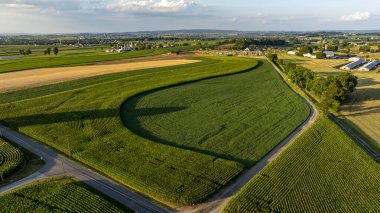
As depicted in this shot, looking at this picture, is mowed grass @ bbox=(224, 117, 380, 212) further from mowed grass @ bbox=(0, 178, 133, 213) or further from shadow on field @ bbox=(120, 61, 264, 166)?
mowed grass @ bbox=(0, 178, 133, 213)

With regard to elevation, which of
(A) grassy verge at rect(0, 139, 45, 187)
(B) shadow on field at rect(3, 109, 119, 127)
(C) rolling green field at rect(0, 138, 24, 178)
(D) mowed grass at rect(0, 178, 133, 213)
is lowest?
(D) mowed grass at rect(0, 178, 133, 213)

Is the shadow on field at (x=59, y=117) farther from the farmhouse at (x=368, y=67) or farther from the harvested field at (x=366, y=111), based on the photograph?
the farmhouse at (x=368, y=67)

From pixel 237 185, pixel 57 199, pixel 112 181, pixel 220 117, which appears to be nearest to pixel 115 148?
pixel 112 181

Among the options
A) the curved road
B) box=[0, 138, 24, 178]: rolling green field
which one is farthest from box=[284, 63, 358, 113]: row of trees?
box=[0, 138, 24, 178]: rolling green field

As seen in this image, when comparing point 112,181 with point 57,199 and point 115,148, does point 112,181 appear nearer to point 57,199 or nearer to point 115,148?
point 57,199

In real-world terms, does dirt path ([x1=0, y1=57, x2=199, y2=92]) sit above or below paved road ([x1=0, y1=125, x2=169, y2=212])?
above

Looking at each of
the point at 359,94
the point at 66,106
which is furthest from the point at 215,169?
the point at 359,94
